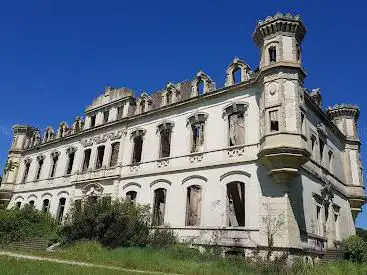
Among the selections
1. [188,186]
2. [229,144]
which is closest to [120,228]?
[188,186]

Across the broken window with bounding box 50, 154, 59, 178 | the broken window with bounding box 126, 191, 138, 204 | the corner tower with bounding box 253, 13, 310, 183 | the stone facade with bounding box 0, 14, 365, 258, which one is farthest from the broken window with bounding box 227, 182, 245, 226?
the broken window with bounding box 50, 154, 59, 178

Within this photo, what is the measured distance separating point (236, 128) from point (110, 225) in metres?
9.07

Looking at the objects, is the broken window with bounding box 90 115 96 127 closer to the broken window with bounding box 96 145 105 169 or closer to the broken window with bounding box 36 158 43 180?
the broken window with bounding box 96 145 105 169

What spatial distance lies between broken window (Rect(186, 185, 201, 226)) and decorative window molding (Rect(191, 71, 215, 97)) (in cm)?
626

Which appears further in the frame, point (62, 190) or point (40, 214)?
point (62, 190)

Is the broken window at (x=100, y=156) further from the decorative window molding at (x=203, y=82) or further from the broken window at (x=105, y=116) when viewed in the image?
the decorative window molding at (x=203, y=82)

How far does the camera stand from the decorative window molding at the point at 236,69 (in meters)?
21.3

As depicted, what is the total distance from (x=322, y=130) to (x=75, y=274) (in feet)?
61.9

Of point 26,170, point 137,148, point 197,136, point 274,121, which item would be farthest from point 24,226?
point 274,121

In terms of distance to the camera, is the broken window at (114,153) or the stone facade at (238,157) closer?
the stone facade at (238,157)

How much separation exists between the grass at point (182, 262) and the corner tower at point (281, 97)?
179 inches

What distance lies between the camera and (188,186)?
70.7 feet

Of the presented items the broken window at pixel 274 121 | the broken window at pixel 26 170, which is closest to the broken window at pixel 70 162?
the broken window at pixel 26 170

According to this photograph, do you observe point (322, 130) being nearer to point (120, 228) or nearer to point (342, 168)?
point (342, 168)
